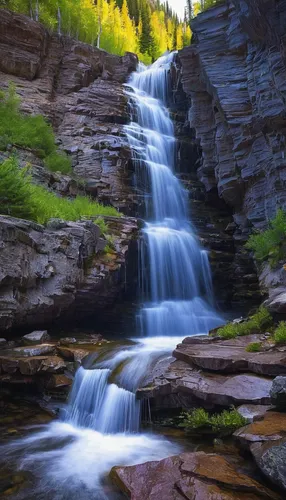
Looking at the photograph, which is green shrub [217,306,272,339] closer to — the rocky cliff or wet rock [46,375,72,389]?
wet rock [46,375,72,389]

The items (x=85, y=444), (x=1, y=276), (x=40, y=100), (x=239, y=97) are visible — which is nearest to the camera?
(x=85, y=444)

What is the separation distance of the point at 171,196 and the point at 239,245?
4751 mm

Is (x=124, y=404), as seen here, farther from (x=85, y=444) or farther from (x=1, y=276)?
(x=1, y=276)

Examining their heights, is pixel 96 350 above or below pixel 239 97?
below

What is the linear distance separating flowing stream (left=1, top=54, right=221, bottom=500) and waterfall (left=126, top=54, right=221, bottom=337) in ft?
0.14

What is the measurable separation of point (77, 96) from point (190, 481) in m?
25.4

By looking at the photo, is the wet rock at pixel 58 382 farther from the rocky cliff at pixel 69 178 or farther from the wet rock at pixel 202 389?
the rocky cliff at pixel 69 178

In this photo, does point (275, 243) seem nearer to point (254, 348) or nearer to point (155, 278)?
point (155, 278)

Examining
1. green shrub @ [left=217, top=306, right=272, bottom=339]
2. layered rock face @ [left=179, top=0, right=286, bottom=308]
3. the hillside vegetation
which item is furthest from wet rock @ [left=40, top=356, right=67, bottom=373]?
the hillside vegetation

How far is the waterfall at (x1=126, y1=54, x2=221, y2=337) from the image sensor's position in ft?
46.8

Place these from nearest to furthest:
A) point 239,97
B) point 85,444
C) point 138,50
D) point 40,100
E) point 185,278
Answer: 1. point 85,444
2. point 185,278
3. point 239,97
4. point 40,100
5. point 138,50

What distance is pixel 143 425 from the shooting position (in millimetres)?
7402

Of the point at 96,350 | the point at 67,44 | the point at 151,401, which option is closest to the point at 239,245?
the point at 96,350

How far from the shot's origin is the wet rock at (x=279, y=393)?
524 cm
